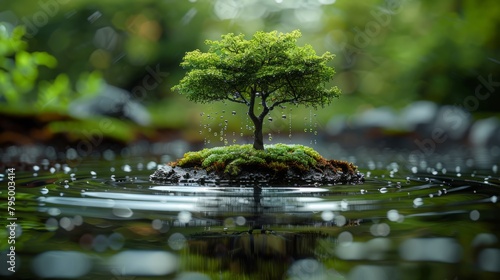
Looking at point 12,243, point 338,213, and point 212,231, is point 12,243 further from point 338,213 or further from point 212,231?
point 338,213

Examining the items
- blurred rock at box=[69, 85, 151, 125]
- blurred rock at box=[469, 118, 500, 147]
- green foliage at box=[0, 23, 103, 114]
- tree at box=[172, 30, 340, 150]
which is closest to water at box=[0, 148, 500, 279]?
tree at box=[172, 30, 340, 150]

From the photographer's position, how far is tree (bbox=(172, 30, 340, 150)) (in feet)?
22.8

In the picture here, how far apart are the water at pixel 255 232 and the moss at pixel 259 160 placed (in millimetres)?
885

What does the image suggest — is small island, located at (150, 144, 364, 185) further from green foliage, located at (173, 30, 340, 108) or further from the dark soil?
green foliage, located at (173, 30, 340, 108)

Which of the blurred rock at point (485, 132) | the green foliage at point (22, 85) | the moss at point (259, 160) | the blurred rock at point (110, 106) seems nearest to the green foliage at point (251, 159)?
the moss at point (259, 160)

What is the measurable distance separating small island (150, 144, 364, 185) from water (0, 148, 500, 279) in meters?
0.79

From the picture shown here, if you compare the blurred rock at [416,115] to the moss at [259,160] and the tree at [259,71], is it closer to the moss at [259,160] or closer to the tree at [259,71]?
the moss at [259,160]

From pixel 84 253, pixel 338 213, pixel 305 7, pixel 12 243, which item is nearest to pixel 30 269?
pixel 84 253

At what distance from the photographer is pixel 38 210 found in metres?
4.25

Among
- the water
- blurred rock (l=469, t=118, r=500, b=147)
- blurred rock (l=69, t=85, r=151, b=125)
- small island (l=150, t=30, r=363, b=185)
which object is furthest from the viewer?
blurred rock (l=469, t=118, r=500, b=147)

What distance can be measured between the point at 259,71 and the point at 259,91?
0.53 m

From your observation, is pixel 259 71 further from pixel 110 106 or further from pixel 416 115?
pixel 416 115

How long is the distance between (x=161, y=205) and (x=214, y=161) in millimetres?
2570

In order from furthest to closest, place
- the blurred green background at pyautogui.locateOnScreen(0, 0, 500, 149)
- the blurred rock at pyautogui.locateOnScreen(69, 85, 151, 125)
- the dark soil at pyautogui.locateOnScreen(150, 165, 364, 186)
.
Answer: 1. the blurred green background at pyautogui.locateOnScreen(0, 0, 500, 149)
2. the blurred rock at pyautogui.locateOnScreen(69, 85, 151, 125)
3. the dark soil at pyautogui.locateOnScreen(150, 165, 364, 186)
